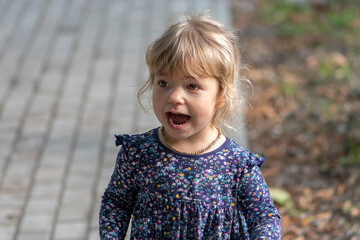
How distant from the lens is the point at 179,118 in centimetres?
227

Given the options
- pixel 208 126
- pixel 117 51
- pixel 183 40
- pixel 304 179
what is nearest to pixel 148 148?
pixel 208 126

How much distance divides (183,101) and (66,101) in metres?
3.65

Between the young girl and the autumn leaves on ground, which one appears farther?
the autumn leaves on ground

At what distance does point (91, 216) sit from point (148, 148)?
1.87 meters

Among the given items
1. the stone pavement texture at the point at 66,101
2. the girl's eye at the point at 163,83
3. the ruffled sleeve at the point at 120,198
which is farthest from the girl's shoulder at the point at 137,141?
the stone pavement texture at the point at 66,101

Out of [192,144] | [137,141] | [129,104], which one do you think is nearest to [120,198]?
[137,141]

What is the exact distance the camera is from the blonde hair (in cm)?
219

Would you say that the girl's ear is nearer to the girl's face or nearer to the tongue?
the girl's face

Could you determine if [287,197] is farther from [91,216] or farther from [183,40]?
[183,40]

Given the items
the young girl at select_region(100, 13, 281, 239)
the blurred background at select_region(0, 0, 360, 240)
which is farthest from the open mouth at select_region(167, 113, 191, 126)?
the blurred background at select_region(0, 0, 360, 240)

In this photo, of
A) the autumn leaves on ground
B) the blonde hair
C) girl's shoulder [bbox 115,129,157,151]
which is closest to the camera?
the blonde hair

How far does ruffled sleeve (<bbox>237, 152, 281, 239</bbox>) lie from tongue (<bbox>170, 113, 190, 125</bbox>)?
0.28 m


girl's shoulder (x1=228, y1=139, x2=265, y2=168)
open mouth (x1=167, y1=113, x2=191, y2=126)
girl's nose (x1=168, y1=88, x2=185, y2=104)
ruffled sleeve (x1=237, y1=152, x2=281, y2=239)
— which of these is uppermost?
girl's nose (x1=168, y1=88, x2=185, y2=104)

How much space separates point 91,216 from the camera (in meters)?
4.15
